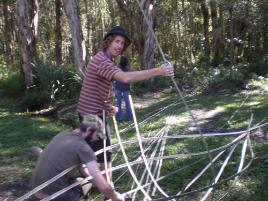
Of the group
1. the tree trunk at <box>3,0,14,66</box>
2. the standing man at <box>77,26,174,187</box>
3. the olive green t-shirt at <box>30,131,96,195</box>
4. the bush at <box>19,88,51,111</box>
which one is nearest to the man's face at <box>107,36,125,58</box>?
the standing man at <box>77,26,174,187</box>

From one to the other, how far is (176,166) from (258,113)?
2.90 m

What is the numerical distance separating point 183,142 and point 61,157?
3190mm

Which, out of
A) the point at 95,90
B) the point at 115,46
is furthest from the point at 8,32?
the point at 115,46

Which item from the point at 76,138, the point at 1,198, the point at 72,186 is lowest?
the point at 1,198

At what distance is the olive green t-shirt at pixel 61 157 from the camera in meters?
3.20

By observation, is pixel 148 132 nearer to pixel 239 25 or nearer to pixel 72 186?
pixel 72 186

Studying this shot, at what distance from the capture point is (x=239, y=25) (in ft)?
58.0

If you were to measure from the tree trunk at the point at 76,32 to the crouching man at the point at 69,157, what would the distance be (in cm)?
747

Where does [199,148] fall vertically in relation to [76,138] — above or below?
below

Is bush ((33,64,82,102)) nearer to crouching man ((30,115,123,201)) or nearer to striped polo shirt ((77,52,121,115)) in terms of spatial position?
striped polo shirt ((77,52,121,115))

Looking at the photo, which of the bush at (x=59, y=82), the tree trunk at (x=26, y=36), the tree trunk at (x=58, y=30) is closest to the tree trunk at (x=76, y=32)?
the bush at (x=59, y=82)

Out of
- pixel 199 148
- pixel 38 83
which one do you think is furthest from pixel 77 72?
pixel 199 148

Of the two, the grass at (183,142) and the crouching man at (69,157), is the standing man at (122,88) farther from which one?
the crouching man at (69,157)

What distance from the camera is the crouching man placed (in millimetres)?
3180
